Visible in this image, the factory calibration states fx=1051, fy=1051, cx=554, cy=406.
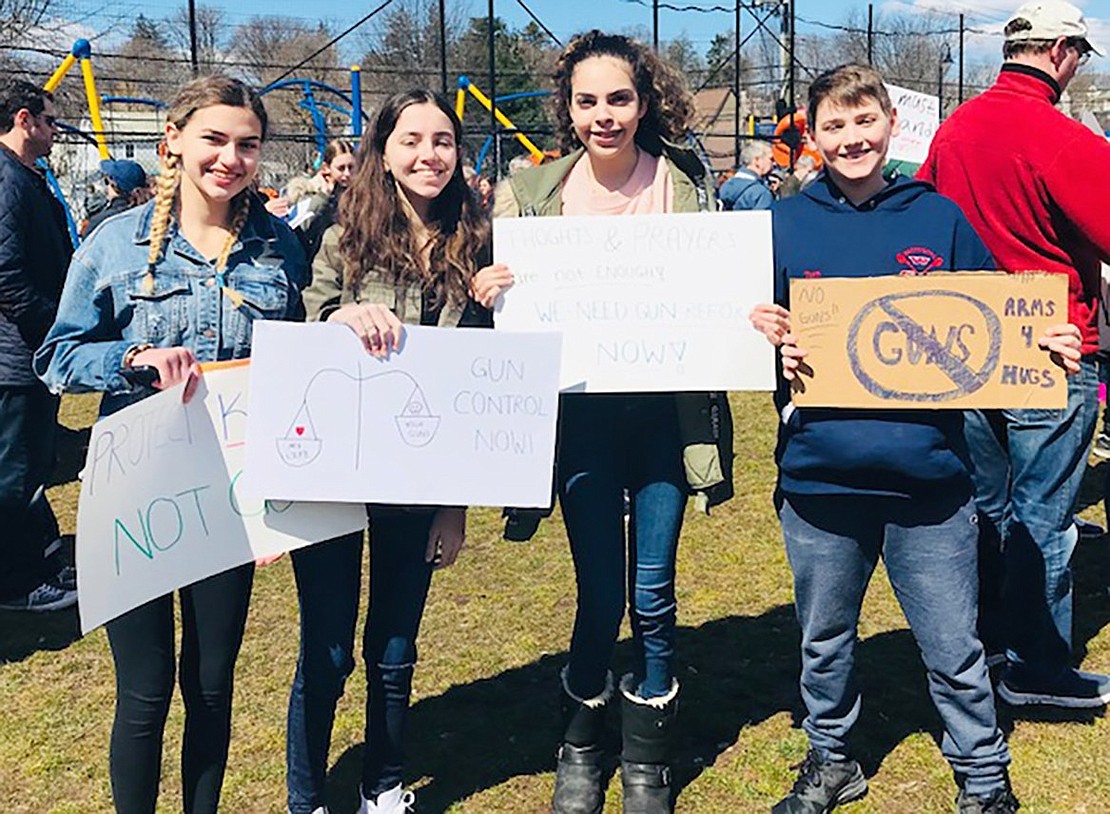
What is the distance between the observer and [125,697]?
2.39 metres

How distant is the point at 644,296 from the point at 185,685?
59.0 inches

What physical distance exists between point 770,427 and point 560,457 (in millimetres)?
5145

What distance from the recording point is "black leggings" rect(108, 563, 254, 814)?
7.75 ft

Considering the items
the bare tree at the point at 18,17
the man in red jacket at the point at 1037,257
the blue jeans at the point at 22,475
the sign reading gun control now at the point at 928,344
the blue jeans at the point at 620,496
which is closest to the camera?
the sign reading gun control now at the point at 928,344

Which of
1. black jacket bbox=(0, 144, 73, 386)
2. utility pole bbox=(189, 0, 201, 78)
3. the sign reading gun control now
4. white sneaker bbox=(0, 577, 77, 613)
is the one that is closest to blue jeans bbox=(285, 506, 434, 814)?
the sign reading gun control now

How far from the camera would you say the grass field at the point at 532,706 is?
3156mm

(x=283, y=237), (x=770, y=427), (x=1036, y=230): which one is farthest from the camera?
(x=770, y=427)

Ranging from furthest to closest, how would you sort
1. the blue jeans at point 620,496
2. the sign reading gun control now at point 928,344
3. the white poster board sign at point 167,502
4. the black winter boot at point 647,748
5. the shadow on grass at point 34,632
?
1. the shadow on grass at point 34,632
2. the black winter boot at point 647,748
3. the blue jeans at point 620,496
4. the sign reading gun control now at point 928,344
5. the white poster board sign at point 167,502

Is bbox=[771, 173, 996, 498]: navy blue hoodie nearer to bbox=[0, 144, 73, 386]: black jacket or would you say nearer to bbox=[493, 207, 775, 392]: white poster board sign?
bbox=[493, 207, 775, 392]: white poster board sign

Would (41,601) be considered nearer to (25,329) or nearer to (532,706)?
(25,329)

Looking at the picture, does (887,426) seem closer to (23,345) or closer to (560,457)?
(560,457)

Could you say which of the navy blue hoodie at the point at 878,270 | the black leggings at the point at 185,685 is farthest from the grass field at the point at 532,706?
the navy blue hoodie at the point at 878,270

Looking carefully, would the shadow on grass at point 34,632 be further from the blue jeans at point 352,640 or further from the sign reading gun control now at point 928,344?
the sign reading gun control now at point 928,344

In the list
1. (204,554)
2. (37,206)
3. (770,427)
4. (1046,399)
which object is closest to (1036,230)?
(1046,399)
